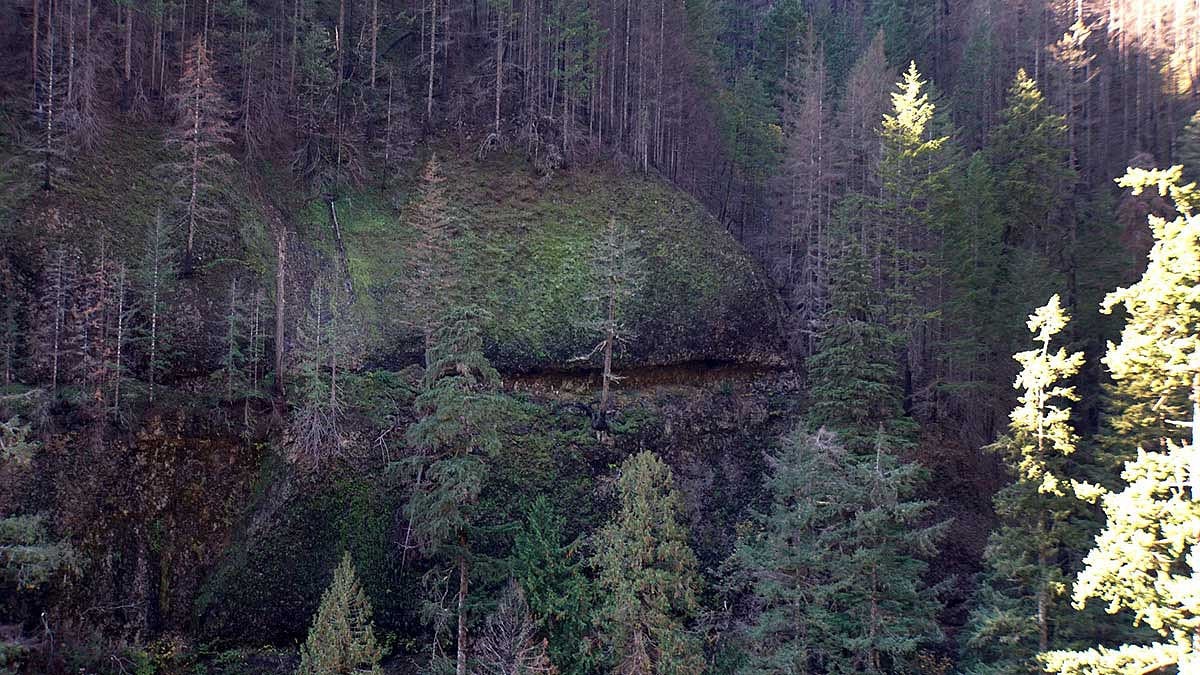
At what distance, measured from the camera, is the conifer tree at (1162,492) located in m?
11.2

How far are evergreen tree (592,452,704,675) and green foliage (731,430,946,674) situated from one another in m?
1.76

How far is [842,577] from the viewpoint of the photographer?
17188 mm

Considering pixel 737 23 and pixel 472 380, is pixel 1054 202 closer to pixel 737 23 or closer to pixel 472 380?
pixel 472 380

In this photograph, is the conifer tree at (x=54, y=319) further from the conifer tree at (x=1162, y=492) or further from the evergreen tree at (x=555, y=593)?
the conifer tree at (x=1162, y=492)

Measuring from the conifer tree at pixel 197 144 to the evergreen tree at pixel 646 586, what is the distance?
1770 centimetres

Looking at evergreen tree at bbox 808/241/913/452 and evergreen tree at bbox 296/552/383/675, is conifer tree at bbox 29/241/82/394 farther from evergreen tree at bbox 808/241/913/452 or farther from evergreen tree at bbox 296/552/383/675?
evergreen tree at bbox 808/241/913/452

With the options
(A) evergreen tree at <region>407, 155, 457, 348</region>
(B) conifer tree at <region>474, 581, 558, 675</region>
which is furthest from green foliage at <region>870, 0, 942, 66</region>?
(B) conifer tree at <region>474, 581, 558, 675</region>

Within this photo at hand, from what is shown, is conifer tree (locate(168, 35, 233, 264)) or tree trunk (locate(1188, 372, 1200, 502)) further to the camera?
conifer tree (locate(168, 35, 233, 264))

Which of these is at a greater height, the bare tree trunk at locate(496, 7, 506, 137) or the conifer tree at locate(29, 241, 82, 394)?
the bare tree trunk at locate(496, 7, 506, 137)

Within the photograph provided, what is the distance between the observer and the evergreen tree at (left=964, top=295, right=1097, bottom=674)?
49.3ft

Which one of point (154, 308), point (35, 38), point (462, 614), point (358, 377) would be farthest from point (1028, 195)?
point (35, 38)

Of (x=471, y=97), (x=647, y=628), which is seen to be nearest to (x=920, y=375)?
(x=647, y=628)

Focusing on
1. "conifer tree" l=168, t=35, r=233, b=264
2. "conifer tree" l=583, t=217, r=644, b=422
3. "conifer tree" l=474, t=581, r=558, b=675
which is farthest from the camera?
"conifer tree" l=583, t=217, r=644, b=422

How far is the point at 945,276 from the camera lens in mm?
29000
